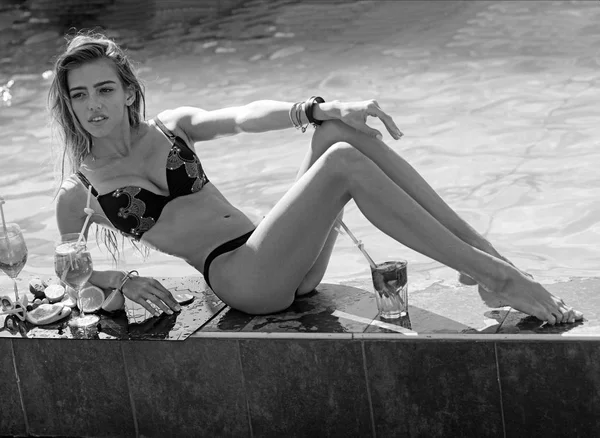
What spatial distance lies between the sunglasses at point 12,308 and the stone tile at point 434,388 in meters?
1.27

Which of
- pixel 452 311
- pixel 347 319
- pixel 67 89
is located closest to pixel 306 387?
pixel 347 319

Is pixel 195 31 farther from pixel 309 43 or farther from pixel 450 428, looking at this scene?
pixel 450 428

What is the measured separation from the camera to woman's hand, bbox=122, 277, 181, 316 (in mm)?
3186

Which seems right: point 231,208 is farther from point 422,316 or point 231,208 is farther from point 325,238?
point 422,316

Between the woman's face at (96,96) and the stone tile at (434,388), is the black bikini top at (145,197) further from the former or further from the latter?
the stone tile at (434,388)

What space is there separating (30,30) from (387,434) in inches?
425

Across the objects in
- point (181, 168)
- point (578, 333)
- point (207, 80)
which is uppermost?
point (181, 168)

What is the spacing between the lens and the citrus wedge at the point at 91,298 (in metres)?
3.28

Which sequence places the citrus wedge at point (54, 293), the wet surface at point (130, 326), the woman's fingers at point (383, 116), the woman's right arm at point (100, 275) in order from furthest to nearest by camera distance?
the citrus wedge at point (54, 293), the woman's right arm at point (100, 275), the wet surface at point (130, 326), the woman's fingers at point (383, 116)

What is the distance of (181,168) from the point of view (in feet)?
10.9

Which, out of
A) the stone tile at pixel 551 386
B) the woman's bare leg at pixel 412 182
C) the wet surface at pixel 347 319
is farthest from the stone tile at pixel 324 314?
the stone tile at pixel 551 386

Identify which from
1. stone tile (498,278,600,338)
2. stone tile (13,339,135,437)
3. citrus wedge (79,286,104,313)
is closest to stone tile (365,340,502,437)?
stone tile (498,278,600,338)

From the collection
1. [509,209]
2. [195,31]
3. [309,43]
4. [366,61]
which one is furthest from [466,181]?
[195,31]

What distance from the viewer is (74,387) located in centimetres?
324
